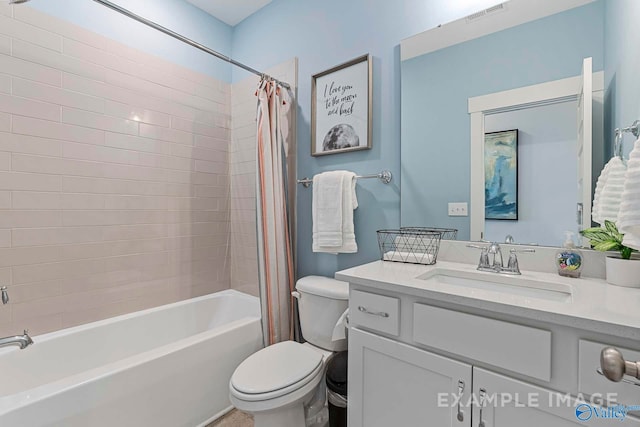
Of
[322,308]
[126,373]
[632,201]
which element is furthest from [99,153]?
[632,201]

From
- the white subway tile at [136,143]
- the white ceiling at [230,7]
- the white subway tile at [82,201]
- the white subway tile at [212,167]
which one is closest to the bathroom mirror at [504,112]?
the white ceiling at [230,7]

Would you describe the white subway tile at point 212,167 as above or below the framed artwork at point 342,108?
below

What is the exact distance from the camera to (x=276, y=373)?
1322mm

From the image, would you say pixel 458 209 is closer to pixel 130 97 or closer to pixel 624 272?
pixel 624 272

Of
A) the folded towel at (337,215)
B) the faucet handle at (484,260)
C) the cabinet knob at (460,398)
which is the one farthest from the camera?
the folded towel at (337,215)

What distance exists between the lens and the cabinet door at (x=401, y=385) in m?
0.89

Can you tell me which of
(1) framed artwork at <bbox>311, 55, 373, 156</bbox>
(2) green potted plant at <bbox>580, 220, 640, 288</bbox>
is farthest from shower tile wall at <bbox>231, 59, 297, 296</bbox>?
(2) green potted plant at <bbox>580, 220, 640, 288</bbox>

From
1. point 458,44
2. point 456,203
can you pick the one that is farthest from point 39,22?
point 456,203

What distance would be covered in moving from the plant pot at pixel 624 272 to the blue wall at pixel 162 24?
8.76ft

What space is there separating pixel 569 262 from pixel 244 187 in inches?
81.8

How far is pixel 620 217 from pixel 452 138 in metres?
0.81

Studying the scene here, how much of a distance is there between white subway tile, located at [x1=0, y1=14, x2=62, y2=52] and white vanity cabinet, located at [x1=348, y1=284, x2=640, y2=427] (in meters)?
2.10
